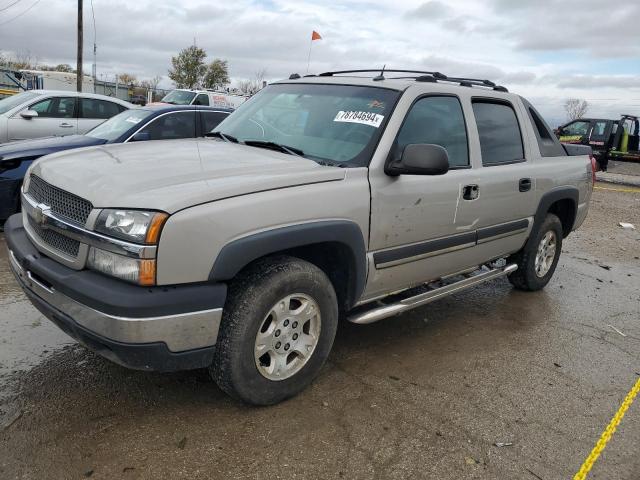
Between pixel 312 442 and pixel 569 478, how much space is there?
4.07ft

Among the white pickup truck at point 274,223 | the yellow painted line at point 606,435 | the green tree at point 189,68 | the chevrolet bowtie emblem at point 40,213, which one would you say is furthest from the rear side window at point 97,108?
the green tree at point 189,68

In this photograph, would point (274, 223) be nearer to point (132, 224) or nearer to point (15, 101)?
point (132, 224)

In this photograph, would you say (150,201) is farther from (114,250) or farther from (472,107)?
(472,107)

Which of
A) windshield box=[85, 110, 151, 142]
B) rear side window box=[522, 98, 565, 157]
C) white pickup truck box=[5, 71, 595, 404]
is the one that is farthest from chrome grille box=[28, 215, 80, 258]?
windshield box=[85, 110, 151, 142]

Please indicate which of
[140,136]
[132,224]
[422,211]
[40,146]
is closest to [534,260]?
[422,211]

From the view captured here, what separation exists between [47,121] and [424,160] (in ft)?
27.9

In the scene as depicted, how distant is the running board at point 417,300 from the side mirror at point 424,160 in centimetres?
86

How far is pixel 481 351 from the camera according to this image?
400 centimetres

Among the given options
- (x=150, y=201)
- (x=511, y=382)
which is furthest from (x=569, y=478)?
(x=150, y=201)

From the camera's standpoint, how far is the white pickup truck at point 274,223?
2.43 meters

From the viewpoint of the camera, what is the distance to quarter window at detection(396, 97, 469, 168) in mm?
3518

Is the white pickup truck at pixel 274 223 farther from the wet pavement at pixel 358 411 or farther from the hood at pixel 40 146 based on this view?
the hood at pixel 40 146

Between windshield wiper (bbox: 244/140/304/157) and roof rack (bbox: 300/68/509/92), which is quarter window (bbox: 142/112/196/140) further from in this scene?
windshield wiper (bbox: 244/140/304/157)

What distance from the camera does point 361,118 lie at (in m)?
3.44
